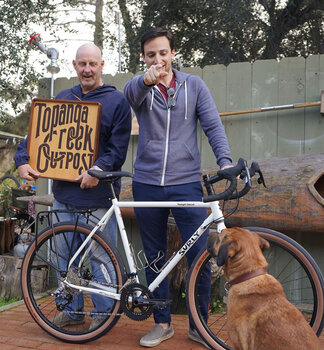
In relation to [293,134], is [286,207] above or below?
below

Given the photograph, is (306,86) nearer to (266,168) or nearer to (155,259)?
(266,168)

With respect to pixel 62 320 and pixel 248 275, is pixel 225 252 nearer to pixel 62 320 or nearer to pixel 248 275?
pixel 248 275

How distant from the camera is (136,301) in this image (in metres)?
3.04

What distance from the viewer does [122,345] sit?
3197 millimetres

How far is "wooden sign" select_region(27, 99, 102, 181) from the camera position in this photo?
3334 mm

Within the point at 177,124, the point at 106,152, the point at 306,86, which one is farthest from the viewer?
the point at 306,86

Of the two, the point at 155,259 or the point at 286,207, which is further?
the point at 286,207

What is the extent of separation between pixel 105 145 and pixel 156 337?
1433 mm

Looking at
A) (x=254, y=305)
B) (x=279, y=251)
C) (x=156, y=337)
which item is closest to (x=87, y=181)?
(x=156, y=337)

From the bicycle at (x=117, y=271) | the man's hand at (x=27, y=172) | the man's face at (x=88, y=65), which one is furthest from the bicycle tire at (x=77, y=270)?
the man's face at (x=88, y=65)

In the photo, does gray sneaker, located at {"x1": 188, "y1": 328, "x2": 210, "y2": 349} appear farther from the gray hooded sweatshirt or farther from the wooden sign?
the wooden sign

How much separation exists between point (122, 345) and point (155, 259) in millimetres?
640

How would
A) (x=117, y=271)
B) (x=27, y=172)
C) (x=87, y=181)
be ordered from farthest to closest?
(x=27, y=172)
(x=87, y=181)
(x=117, y=271)

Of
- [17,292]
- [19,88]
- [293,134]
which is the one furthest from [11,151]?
[293,134]
